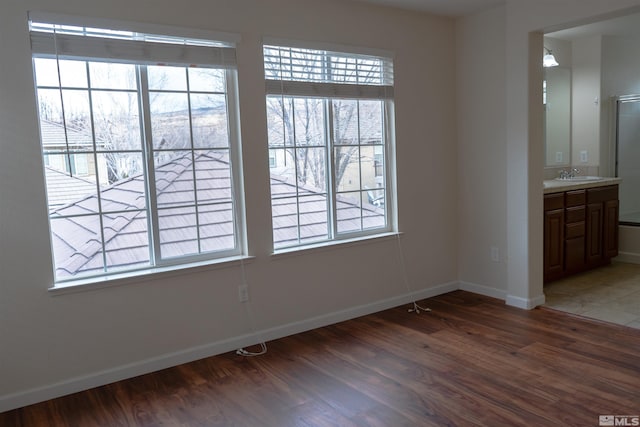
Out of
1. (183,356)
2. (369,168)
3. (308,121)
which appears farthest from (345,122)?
(183,356)

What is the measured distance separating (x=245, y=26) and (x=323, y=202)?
4.62 ft

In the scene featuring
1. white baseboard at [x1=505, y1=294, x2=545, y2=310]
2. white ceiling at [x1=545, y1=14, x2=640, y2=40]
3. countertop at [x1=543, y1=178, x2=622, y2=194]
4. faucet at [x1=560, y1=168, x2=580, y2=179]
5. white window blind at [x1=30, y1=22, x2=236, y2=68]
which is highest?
white ceiling at [x1=545, y1=14, x2=640, y2=40]

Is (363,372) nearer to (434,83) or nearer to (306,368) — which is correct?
(306,368)

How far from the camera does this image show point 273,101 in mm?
3568

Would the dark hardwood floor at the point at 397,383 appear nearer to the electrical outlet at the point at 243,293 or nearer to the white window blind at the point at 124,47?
the electrical outlet at the point at 243,293

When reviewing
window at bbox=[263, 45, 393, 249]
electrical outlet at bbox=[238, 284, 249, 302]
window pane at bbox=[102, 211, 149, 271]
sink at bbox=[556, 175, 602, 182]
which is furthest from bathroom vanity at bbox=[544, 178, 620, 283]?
window pane at bbox=[102, 211, 149, 271]

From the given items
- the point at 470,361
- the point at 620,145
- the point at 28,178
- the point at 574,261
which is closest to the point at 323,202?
the point at 470,361

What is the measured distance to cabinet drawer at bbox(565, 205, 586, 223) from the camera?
4676 millimetres

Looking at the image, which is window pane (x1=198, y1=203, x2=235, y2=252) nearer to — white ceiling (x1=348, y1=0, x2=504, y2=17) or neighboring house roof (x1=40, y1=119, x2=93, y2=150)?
neighboring house roof (x1=40, y1=119, x2=93, y2=150)

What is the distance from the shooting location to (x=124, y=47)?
2.91 m

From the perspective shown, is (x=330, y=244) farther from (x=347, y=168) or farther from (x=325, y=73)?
(x=325, y=73)

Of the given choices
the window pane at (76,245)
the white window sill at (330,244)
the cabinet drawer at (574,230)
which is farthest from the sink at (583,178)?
the window pane at (76,245)

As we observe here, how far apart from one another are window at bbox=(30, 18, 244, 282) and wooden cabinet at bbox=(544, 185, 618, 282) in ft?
9.47

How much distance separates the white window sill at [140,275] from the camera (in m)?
2.83
